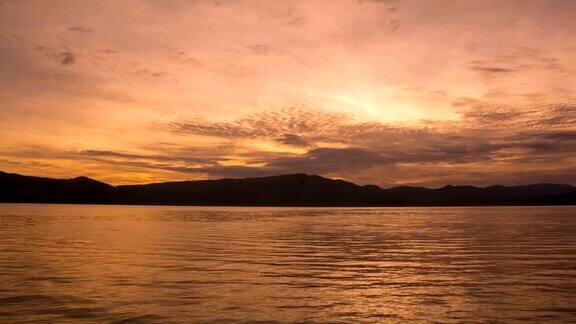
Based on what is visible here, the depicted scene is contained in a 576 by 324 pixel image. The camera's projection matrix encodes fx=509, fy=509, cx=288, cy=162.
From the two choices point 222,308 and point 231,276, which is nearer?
point 222,308

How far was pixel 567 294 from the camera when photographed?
69.5 feet

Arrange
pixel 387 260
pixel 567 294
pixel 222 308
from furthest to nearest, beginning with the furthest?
pixel 387 260, pixel 567 294, pixel 222 308

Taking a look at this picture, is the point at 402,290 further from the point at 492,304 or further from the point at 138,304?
the point at 138,304

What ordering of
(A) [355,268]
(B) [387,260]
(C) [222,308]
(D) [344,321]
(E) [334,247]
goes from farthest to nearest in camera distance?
1. (E) [334,247]
2. (B) [387,260]
3. (A) [355,268]
4. (C) [222,308]
5. (D) [344,321]

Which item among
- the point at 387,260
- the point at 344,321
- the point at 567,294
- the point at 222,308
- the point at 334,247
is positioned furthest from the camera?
the point at 334,247

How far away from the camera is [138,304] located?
19.0 metres

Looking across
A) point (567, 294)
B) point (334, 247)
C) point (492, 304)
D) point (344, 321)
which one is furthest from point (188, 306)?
point (334, 247)

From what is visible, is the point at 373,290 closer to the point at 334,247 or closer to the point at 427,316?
the point at 427,316

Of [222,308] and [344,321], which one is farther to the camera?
[222,308]

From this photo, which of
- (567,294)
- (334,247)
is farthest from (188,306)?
(334,247)

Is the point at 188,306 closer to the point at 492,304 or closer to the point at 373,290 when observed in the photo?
the point at 373,290

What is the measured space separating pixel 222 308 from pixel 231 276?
24.6 ft

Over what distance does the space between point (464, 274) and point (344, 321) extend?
509 inches

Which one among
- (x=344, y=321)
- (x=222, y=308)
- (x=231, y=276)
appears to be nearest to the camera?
(x=344, y=321)
